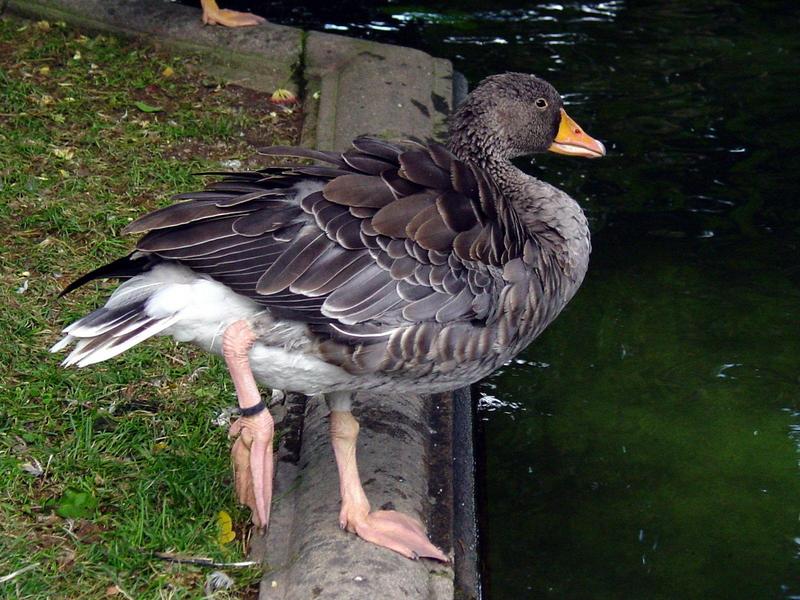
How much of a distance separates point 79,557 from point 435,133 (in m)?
3.32

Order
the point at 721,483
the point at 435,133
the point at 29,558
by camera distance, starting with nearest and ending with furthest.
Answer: the point at 29,558 < the point at 721,483 < the point at 435,133

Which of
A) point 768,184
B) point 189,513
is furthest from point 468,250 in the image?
point 768,184

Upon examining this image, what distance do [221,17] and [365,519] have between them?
4180mm

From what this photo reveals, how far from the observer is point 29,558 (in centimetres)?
309

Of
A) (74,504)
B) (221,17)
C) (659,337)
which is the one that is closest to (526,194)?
(659,337)

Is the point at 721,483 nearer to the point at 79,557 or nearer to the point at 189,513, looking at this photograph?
the point at 189,513

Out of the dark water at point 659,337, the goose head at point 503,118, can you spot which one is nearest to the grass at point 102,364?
the dark water at point 659,337

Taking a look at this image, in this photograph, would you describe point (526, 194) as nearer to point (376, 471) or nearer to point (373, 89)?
point (376, 471)

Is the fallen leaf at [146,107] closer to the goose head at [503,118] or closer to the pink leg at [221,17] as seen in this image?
the pink leg at [221,17]

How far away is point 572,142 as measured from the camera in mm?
4262

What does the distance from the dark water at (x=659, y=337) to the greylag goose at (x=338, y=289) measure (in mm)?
858

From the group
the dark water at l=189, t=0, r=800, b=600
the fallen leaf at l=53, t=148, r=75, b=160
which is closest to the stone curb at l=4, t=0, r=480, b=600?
the dark water at l=189, t=0, r=800, b=600

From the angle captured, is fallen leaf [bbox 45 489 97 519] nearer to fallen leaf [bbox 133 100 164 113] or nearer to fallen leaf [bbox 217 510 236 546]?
fallen leaf [bbox 217 510 236 546]

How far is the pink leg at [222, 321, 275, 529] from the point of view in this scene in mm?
3090
